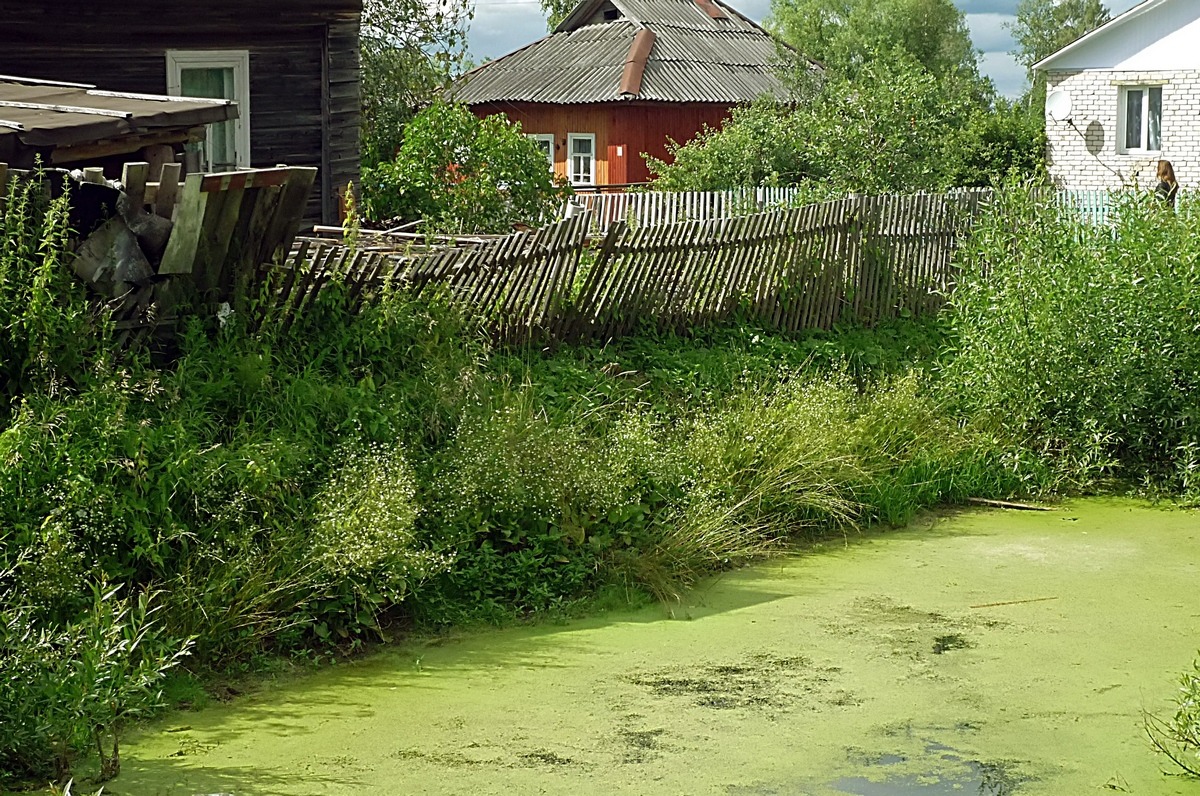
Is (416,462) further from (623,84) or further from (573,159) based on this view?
(573,159)

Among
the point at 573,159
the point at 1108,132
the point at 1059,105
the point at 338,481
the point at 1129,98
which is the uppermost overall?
the point at 1129,98

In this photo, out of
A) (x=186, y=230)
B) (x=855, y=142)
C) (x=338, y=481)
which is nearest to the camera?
(x=338, y=481)

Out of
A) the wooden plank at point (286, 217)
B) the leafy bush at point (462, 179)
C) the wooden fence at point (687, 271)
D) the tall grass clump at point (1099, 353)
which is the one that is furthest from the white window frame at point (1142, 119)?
the wooden plank at point (286, 217)

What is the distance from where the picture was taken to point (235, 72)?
13.7 metres

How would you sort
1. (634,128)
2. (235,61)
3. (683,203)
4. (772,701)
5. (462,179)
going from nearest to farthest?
(772,701) < (235,61) < (462,179) < (683,203) < (634,128)

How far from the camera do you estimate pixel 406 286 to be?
8172 mm

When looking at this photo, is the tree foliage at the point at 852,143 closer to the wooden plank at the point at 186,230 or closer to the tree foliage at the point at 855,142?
the tree foliage at the point at 855,142

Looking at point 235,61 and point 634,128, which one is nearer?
point 235,61

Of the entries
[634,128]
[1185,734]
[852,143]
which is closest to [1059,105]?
[634,128]

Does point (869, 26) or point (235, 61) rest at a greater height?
point (869, 26)

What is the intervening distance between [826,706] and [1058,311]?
4639mm

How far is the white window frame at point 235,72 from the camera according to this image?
13.3 m

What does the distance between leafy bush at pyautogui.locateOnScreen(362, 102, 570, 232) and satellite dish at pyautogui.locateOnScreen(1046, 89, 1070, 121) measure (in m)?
16.8

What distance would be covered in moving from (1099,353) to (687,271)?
2784 millimetres
